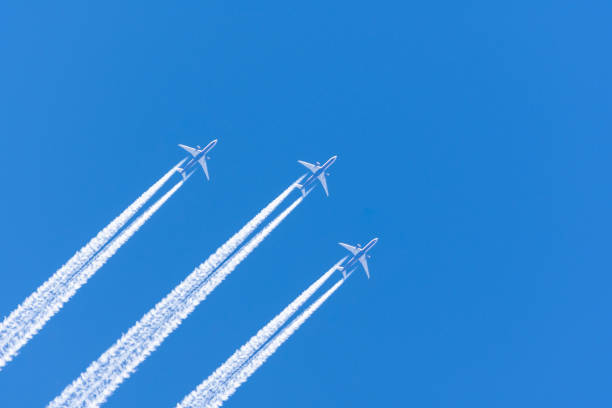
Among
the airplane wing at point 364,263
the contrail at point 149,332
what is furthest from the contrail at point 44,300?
the airplane wing at point 364,263

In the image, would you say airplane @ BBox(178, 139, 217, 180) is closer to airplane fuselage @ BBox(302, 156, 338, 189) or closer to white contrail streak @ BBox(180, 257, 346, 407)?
airplane fuselage @ BBox(302, 156, 338, 189)

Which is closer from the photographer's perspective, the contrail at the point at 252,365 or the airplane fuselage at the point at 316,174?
the contrail at the point at 252,365

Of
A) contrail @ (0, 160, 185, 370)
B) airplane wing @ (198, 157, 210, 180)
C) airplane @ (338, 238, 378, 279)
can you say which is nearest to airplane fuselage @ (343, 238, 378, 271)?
airplane @ (338, 238, 378, 279)

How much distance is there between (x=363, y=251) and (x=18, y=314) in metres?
32.7

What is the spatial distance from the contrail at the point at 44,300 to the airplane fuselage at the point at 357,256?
21077mm

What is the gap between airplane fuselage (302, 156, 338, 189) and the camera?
65.6 metres

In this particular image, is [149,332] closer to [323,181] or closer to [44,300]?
[44,300]

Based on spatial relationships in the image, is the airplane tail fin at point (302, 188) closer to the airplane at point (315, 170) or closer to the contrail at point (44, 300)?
the airplane at point (315, 170)

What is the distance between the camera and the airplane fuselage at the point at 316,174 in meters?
65.6

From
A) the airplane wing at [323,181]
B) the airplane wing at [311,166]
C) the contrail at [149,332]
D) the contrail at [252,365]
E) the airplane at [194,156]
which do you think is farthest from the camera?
the airplane wing at [323,181]

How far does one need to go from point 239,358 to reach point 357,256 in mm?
15868

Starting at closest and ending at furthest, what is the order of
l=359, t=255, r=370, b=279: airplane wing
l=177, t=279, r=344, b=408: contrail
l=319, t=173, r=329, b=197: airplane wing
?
l=177, t=279, r=344, b=408: contrail < l=359, t=255, r=370, b=279: airplane wing < l=319, t=173, r=329, b=197: airplane wing

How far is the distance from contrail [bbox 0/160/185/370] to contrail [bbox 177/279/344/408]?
1477 cm

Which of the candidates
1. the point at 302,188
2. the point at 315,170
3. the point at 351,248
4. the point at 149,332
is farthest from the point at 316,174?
the point at 149,332
